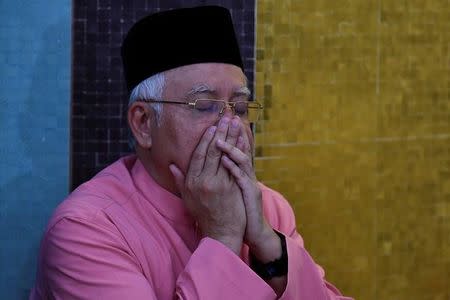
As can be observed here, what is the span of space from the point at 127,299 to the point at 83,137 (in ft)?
3.06

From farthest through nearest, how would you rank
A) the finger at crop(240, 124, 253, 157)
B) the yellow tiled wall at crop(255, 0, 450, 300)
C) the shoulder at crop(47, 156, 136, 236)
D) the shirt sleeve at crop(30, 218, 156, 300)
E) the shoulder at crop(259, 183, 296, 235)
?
the yellow tiled wall at crop(255, 0, 450, 300), the shoulder at crop(259, 183, 296, 235), the finger at crop(240, 124, 253, 157), the shoulder at crop(47, 156, 136, 236), the shirt sleeve at crop(30, 218, 156, 300)

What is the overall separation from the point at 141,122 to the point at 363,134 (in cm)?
125

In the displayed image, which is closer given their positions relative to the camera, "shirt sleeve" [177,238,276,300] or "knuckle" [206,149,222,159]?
"shirt sleeve" [177,238,276,300]

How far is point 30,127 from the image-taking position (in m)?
2.85

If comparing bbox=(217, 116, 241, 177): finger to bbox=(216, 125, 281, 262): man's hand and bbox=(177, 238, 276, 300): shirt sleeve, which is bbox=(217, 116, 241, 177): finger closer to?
bbox=(216, 125, 281, 262): man's hand

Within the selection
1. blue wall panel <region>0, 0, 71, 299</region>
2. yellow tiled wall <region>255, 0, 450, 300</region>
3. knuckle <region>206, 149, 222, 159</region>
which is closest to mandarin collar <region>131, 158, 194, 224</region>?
knuckle <region>206, 149, 222, 159</region>

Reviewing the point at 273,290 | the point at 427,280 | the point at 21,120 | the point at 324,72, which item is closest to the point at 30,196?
the point at 21,120

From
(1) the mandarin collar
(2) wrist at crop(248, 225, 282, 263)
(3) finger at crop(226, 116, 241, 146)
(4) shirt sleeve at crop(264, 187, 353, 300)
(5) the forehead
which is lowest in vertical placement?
(4) shirt sleeve at crop(264, 187, 353, 300)

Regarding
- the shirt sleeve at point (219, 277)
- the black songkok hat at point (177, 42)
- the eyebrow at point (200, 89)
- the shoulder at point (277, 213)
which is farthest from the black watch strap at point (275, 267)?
the black songkok hat at point (177, 42)

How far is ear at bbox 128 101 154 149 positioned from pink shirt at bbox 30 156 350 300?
90mm

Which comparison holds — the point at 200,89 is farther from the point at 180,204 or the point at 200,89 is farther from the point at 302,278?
the point at 302,278

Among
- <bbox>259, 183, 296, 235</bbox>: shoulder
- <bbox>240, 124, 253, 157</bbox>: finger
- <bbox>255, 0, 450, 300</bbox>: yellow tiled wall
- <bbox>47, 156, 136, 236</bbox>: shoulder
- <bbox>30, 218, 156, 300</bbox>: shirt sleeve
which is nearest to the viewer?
<bbox>30, 218, 156, 300</bbox>: shirt sleeve

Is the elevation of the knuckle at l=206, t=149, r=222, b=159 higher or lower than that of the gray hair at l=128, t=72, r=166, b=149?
lower

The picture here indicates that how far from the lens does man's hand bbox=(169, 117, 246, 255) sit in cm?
233
